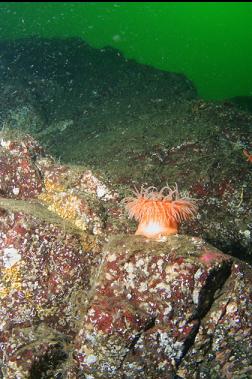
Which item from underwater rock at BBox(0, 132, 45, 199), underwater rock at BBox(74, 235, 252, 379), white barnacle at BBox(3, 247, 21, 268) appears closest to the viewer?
underwater rock at BBox(74, 235, 252, 379)

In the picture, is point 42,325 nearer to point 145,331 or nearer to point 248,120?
point 145,331

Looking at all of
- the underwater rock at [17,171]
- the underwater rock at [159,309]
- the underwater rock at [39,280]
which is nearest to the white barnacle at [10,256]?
the underwater rock at [39,280]

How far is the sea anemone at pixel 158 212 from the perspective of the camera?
4.24 meters

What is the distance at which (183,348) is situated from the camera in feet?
12.2

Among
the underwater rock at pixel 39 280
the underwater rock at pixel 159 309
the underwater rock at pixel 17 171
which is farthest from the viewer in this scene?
the underwater rock at pixel 17 171

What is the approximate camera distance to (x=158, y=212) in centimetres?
431

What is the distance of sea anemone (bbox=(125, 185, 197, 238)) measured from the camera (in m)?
4.24

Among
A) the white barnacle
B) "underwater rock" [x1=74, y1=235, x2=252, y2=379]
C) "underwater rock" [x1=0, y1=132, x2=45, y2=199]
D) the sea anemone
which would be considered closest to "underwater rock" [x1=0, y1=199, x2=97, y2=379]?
the white barnacle

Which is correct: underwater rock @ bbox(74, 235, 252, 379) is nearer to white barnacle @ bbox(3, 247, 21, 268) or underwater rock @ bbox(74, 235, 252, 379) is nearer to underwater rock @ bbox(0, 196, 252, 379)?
underwater rock @ bbox(0, 196, 252, 379)

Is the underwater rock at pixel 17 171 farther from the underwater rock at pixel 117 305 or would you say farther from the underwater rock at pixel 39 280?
the underwater rock at pixel 117 305

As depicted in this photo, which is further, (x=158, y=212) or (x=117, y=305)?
(x=158, y=212)

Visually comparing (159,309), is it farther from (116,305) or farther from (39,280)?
(39,280)

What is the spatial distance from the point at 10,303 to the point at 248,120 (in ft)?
19.8

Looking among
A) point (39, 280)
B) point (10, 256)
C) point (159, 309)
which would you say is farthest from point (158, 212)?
point (10, 256)
